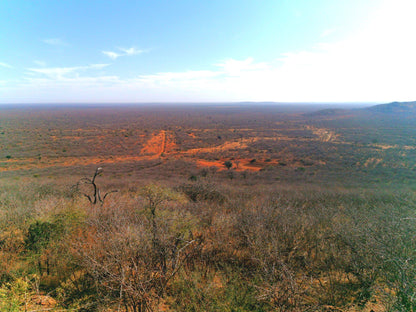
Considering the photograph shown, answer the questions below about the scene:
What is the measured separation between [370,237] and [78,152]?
41910 millimetres

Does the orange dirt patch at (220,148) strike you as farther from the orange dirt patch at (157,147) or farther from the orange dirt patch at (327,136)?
the orange dirt patch at (327,136)

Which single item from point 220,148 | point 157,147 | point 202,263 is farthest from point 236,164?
point 202,263

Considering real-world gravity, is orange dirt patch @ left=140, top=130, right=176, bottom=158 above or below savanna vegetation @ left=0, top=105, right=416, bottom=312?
below

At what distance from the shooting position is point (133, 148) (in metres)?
40.7

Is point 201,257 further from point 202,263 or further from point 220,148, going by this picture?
point 220,148

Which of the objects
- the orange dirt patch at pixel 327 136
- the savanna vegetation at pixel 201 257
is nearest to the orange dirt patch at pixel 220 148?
the orange dirt patch at pixel 327 136

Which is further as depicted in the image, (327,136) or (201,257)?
(327,136)

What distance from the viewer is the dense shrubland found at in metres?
4.05

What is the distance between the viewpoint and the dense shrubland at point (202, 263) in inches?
160

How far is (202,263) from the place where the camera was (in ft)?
19.0

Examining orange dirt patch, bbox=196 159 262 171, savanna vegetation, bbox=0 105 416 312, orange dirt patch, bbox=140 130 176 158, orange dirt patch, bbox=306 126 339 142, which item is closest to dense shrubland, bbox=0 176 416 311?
savanna vegetation, bbox=0 105 416 312

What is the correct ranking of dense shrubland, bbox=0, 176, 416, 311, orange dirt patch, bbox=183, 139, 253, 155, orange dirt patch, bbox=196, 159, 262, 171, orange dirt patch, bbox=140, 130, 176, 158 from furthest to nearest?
orange dirt patch, bbox=183, 139, 253, 155, orange dirt patch, bbox=140, 130, 176, 158, orange dirt patch, bbox=196, 159, 262, 171, dense shrubland, bbox=0, 176, 416, 311

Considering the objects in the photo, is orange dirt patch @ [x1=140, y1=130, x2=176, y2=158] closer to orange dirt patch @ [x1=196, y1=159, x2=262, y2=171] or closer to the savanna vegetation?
orange dirt patch @ [x1=196, y1=159, x2=262, y2=171]

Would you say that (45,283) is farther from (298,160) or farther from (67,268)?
(298,160)
